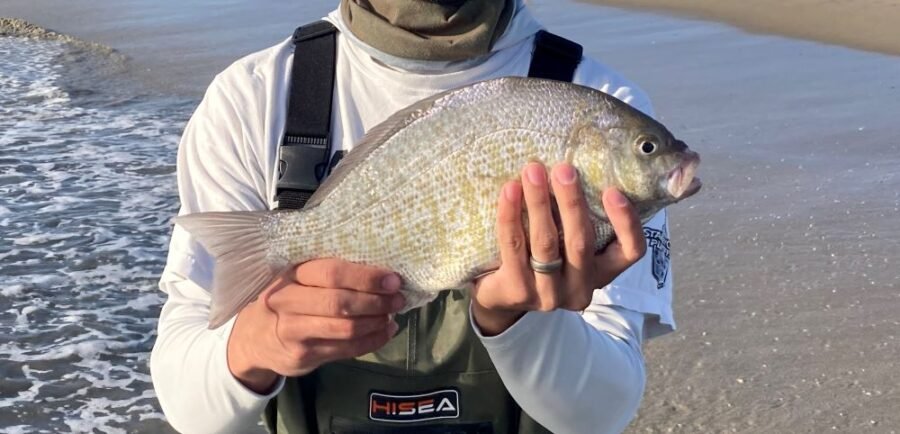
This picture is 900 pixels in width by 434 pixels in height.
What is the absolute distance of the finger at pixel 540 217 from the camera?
206 centimetres

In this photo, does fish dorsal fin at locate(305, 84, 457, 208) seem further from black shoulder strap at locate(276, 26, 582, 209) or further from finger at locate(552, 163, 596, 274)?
finger at locate(552, 163, 596, 274)

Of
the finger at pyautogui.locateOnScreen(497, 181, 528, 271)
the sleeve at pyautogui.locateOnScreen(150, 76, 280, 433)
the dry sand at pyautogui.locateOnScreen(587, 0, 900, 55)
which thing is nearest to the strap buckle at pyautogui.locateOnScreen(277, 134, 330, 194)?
the sleeve at pyautogui.locateOnScreen(150, 76, 280, 433)

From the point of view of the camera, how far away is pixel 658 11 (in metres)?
→ 15.5

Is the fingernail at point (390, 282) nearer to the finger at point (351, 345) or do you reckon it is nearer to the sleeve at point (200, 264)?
the finger at point (351, 345)

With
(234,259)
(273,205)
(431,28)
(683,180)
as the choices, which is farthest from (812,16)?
(234,259)

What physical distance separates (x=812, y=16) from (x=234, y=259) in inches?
534

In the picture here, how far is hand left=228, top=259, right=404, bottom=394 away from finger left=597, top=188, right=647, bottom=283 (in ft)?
1.42

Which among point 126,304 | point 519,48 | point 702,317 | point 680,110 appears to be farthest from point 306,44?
point 680,110

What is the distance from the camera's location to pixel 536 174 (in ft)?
6.80

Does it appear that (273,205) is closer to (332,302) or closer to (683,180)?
(332,302)

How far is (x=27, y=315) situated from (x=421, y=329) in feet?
14.3

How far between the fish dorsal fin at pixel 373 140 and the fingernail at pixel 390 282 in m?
0.24

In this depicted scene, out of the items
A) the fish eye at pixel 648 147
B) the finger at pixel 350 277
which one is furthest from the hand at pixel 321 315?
the fish eye at pixel 648 147

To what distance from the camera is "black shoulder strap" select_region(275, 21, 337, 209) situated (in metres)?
2.57
